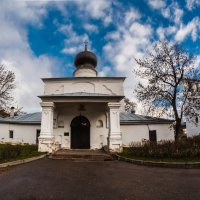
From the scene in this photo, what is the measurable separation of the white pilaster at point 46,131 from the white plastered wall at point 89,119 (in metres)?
2.41

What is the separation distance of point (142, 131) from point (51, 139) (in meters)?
10.0

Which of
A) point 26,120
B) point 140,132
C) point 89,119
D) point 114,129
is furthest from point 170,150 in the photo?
point 26,120

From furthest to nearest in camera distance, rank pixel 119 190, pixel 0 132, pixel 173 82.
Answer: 1. pixel 0 132
2. pixel 173 82
3. pixel 119 190

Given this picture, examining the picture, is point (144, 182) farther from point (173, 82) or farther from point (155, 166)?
point (173, 82)

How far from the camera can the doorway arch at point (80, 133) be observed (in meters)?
18.5

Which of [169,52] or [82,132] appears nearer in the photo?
[82,132]

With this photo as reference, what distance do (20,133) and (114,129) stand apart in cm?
1197

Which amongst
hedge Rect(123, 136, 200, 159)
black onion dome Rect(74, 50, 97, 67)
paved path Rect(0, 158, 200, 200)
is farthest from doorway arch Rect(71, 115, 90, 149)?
paved path Rect(0, 158, 200, 200)

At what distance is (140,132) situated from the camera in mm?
21406

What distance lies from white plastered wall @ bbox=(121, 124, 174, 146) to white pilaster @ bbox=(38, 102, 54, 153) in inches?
328

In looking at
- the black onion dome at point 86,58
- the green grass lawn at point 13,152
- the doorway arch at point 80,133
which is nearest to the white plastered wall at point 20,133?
the doorway arch at point 80,133

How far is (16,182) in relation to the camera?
22.9 feet

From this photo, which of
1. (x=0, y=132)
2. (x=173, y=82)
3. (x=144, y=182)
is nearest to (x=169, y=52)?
(x=173, y=82)

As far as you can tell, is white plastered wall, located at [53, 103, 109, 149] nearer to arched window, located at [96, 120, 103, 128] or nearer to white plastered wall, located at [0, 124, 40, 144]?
arched window, located at [96, 120, 103, 128]
